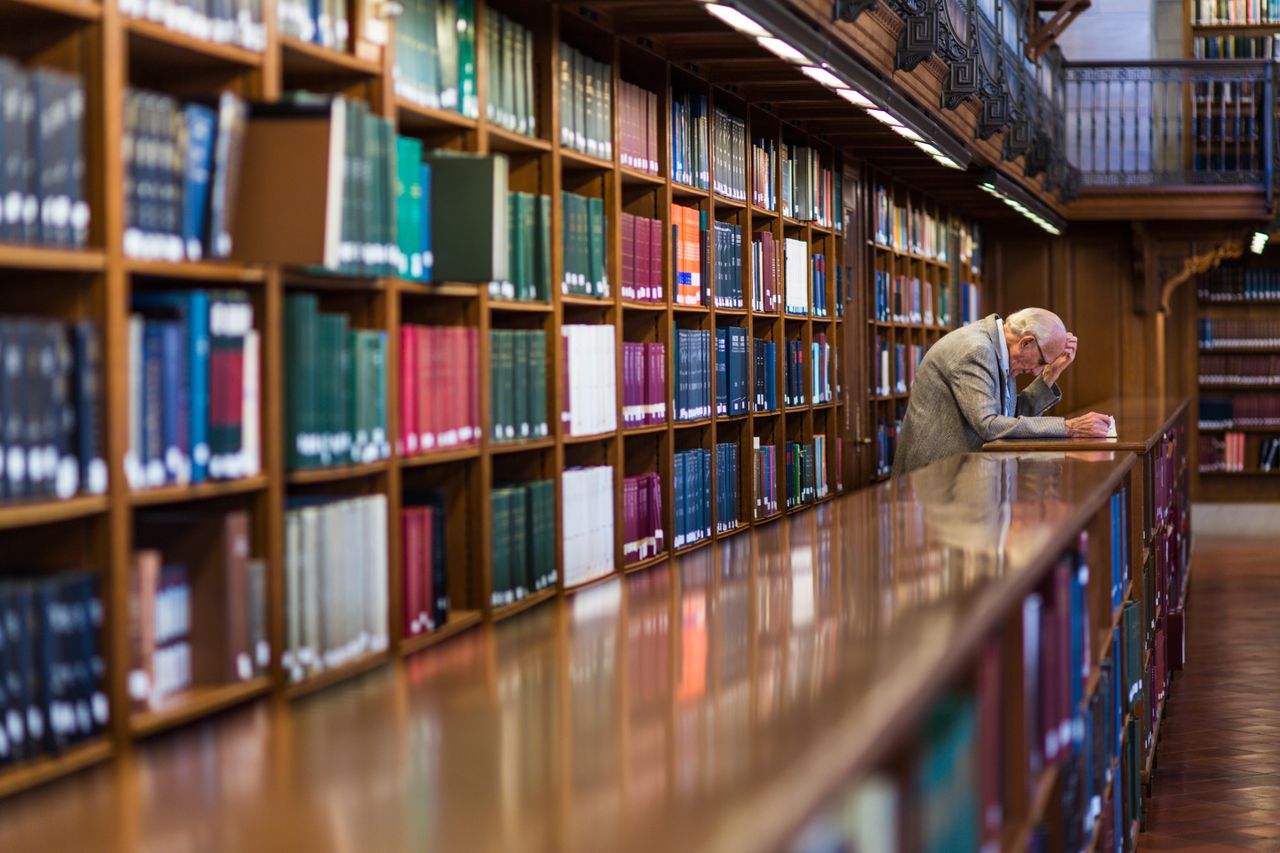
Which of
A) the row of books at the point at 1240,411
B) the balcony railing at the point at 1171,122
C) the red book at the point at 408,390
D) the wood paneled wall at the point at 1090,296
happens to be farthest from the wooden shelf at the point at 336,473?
the row of books at the point at 1240,411

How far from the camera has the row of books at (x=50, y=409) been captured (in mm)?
2449

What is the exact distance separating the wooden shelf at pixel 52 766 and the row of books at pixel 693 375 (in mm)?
3276

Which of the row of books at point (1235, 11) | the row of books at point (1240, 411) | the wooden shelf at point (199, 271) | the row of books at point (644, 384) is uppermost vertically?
the row of books at point (1235, 11)

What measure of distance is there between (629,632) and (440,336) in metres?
1.88

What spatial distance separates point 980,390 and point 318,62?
10.3ft

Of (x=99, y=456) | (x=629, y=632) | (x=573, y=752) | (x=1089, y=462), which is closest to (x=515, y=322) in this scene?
(x=1089, y=462)

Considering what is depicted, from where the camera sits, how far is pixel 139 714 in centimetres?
273

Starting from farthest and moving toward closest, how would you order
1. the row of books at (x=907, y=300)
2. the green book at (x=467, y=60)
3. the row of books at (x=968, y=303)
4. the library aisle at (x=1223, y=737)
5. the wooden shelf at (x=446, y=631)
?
the row of books at (x=968, y=303)
the row of books at (x=907, y=300)
the library aisle at (x=1223, y=737)
the green book at (x=467, y=60)
the wooden shelf at (x=446, y=631)

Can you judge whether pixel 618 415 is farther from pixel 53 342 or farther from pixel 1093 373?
pixel 1093 373

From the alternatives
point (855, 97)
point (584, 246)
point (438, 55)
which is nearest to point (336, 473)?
point (438, 55)

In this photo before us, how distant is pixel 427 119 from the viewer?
3.89 meters

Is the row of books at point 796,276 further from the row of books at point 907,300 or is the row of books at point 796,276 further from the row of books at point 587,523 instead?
the row of books at point 587,523

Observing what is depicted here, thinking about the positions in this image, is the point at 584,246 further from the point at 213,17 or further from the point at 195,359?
the point at 195,359

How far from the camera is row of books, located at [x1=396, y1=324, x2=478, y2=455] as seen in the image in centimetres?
372
